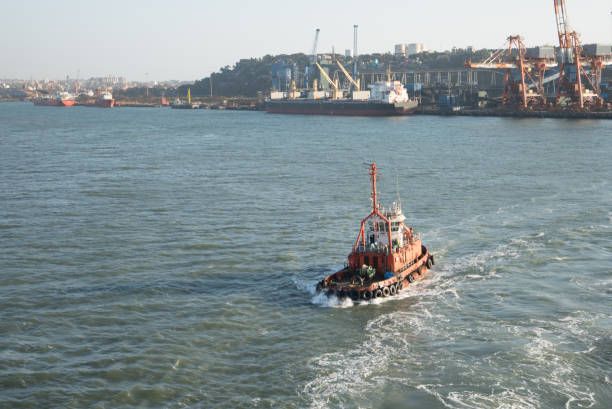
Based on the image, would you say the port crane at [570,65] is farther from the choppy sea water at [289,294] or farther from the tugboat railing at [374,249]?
the tugboat railing at [374,249]

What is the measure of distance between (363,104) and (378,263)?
459ft

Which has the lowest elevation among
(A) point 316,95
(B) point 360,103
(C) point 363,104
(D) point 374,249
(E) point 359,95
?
(D) point 374,249

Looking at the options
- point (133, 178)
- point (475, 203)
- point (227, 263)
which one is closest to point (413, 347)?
point (227, 263)

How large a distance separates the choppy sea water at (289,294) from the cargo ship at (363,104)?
99.4 meters

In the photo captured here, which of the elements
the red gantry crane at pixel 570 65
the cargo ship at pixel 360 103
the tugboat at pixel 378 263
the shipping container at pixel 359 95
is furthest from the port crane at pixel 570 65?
the tugboat at pixel 378 263

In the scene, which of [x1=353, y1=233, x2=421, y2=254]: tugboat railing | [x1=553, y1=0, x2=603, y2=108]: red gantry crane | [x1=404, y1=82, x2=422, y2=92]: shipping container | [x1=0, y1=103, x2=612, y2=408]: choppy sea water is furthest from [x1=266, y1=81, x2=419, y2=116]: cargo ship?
[x1=353, y1=233, x2=421, y2=254]: tugboat railing

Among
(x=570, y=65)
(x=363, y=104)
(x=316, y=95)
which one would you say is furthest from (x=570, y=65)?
(x=316, y=95)

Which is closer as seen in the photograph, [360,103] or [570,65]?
[570,65]

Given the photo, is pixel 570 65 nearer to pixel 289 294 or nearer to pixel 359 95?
pixel 359 95

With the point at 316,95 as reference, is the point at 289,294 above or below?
below

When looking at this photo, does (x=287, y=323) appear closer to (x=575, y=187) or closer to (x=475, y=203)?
(x=475, y=203)

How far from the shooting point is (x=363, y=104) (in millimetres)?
165125

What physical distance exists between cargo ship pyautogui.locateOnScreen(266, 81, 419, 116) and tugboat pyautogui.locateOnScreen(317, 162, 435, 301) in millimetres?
130485

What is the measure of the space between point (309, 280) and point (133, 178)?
32588 mm
